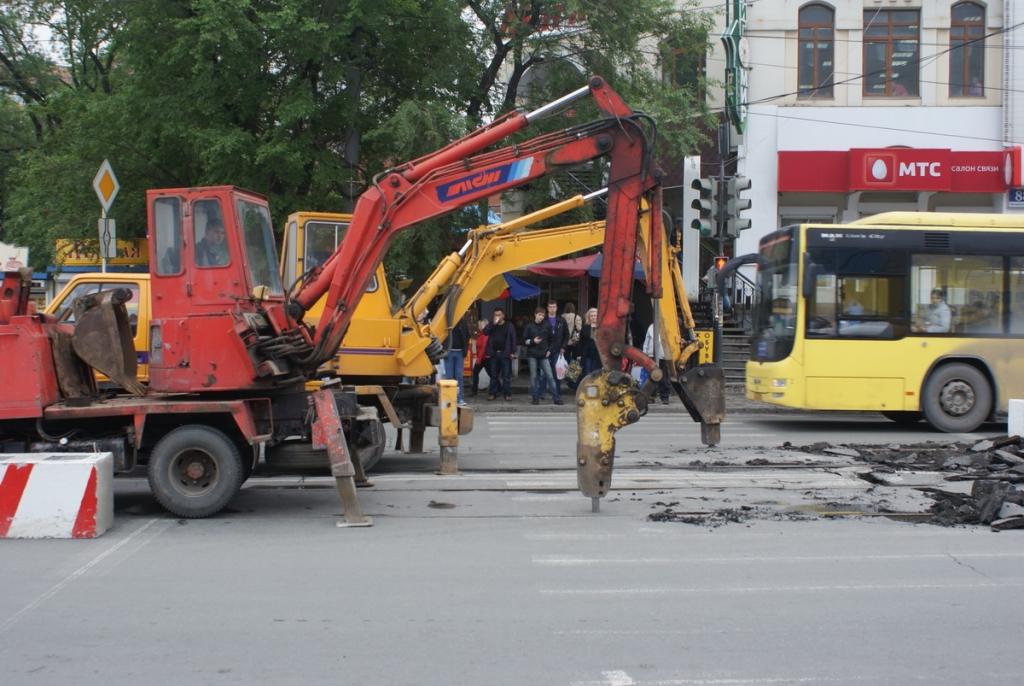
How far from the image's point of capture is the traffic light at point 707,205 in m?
18.0

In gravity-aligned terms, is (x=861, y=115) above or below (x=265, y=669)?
above

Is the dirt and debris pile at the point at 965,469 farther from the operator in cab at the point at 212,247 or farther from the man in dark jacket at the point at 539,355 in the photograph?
the man in dark jacket at the point at 539,355

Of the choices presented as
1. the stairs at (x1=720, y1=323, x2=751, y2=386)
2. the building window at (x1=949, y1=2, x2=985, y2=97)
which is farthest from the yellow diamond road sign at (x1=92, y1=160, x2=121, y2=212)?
the building window at (x1=949, y1=2, x2=985, y2=97)

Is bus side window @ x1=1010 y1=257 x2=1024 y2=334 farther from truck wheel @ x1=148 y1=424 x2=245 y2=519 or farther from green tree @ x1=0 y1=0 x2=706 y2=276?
truck wheel @ x1=148 y1=424 x2=245 y2=519

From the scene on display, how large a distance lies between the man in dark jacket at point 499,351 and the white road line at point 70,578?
12.5m

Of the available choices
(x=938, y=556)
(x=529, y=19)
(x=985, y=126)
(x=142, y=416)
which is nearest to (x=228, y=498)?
(x=142, y=416)

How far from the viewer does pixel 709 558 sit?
769 centimetres

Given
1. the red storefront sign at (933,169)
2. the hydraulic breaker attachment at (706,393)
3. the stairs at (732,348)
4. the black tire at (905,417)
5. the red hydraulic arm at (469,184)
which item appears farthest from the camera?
the red storefront sign at (933,169)

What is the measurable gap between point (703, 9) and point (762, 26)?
174 centimetres

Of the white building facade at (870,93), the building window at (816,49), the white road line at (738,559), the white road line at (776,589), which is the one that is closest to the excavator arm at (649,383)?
the white road line at (738,559)

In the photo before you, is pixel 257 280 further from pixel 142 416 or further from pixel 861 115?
pixel 861 115

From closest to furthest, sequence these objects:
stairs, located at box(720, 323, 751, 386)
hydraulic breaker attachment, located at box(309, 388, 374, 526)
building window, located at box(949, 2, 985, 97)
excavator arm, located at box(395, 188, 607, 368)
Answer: hydraulic breaker attachment, located at box(309, 388, 374, 526) → excavator arm, located at box(395, 188, 607, 368) → stairs, located at box(720, 323, 751, 386) → building window, located at box(949, 2, 985, 97)

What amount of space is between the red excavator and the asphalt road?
2.45ft

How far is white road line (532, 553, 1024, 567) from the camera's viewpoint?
7.55 metres
